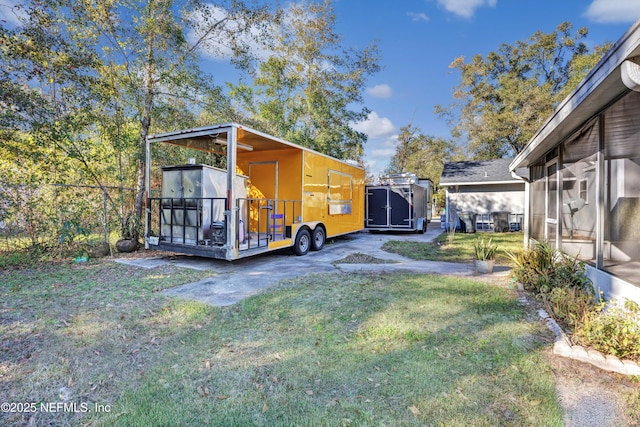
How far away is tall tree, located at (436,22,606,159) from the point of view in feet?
66.5

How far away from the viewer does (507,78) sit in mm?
20656

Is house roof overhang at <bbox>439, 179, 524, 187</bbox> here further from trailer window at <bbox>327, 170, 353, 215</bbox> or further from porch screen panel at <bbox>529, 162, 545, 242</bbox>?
porch screen panel at <bbox>529, 162, 545, 242</bbox>

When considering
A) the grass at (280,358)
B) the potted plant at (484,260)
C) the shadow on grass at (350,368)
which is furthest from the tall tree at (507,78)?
the shadow on grass at (350,368)

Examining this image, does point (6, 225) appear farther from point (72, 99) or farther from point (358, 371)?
point (358, 371)

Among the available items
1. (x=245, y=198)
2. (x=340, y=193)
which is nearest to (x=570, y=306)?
(x=245, y=198)

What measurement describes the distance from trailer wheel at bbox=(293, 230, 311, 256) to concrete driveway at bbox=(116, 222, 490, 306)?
157 mm

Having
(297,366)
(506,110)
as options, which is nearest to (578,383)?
(297,366)

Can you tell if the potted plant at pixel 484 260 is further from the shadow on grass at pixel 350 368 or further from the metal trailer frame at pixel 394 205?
the metal trailer frame at pixel 394 205

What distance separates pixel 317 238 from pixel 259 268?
264 centimetres

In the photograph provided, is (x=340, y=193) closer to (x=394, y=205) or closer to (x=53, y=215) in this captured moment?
(x=394, y=205)

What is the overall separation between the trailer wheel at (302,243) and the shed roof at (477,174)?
10.9 meters

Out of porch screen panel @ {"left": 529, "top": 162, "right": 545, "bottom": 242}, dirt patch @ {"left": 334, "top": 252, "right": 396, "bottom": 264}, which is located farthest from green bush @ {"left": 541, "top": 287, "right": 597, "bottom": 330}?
dirt patch @ {"left": 334, "top": 252, "right": 396, "bottom": 264}

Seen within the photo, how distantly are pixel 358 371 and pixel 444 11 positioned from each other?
15.8 m

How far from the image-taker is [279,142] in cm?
691
